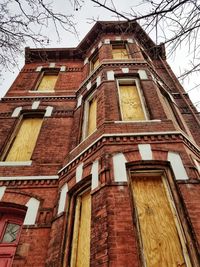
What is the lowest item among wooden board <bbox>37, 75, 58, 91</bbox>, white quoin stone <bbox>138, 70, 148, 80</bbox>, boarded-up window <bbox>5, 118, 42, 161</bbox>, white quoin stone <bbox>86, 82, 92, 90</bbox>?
boarded-up window <bbox>5, 118, 42, 161</bbox>

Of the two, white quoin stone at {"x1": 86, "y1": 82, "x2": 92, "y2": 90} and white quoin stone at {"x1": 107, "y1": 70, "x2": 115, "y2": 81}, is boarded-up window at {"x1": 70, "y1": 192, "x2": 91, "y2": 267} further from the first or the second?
white quoin stone at {"x1": 86, "y1": 82, "x2": 92, "y2": 90}

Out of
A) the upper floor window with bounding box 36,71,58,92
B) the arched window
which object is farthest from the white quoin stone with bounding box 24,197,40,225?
the upper floor window with bounding box 36,71,58,92

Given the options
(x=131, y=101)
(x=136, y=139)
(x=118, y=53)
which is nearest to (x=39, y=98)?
(x=118, y=53)

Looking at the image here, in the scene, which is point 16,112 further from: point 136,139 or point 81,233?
point 81,233

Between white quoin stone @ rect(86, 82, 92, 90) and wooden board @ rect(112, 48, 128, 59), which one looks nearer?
white quoin stone @ rect(86, 82, 92, 90)

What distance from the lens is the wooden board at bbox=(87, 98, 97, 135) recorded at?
746cm

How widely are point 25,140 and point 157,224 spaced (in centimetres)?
532

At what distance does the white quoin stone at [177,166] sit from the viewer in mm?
4838

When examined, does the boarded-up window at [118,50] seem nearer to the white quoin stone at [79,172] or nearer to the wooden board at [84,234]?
the white quoin stone at [79,172]

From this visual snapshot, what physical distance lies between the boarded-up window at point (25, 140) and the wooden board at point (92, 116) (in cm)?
192

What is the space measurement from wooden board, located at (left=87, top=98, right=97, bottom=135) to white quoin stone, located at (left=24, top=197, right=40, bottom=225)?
2.60 metres

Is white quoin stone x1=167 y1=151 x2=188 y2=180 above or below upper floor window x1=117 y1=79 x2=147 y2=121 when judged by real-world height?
A: below

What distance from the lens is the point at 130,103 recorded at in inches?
290

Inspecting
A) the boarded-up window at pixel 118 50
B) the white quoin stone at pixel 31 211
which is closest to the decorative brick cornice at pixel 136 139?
the white quoin stone at pixel 31 211
